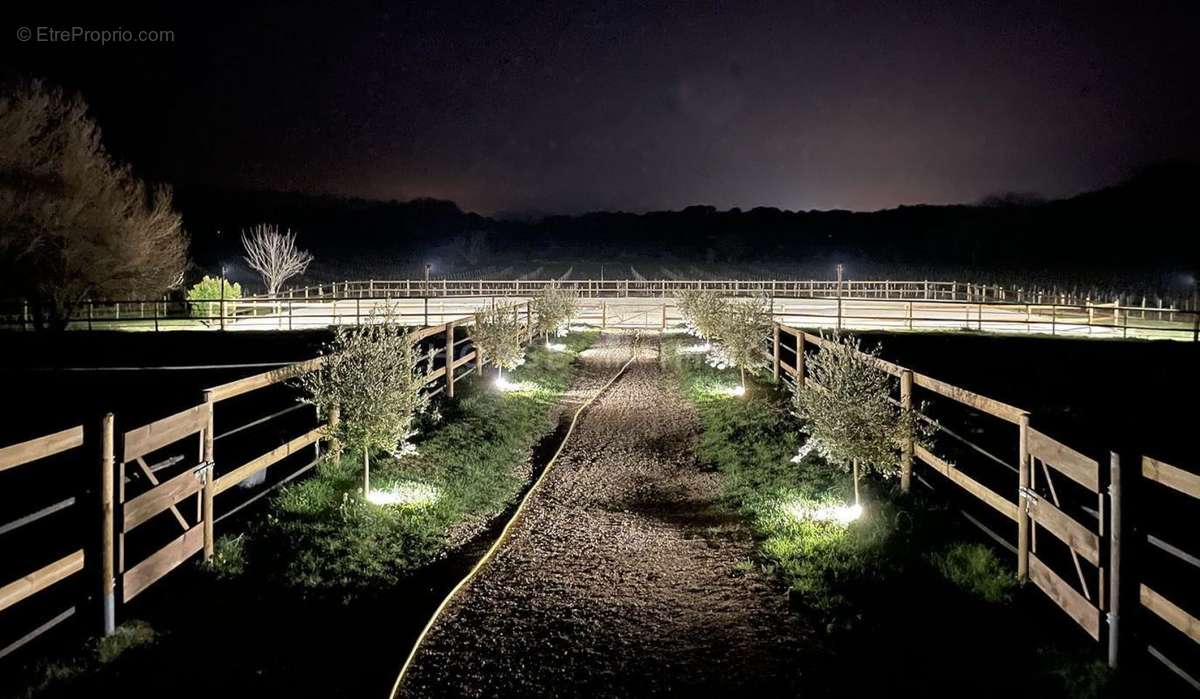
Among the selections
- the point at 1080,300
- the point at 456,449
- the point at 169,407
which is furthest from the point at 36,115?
the point at 1080,300

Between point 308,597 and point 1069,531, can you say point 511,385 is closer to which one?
point 308,597

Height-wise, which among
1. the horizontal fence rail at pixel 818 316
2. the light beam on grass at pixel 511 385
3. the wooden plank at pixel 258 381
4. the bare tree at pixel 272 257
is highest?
the bare tree at pixel 272 257

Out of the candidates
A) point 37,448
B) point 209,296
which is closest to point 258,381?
point 37,448

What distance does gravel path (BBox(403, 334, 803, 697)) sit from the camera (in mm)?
4727

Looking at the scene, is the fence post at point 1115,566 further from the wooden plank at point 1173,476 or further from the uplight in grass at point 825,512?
the uplight in grass at point 825,512

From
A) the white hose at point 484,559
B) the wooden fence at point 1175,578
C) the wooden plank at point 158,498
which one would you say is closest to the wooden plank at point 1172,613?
the wooden fence at point 1175,578

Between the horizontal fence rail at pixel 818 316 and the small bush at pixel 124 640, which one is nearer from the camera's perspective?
the small bush at pixel 124 640

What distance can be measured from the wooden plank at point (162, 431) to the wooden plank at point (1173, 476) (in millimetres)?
5724

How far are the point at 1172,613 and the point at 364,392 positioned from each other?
6219 millimetres

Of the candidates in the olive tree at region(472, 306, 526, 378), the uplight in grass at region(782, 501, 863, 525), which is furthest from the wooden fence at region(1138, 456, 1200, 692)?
the olive tree at region(472, 306, 526, 378)

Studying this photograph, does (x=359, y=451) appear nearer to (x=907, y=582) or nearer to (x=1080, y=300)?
Answer: (x=907, y=582)

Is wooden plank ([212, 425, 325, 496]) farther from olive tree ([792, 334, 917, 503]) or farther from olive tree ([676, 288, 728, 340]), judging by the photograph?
olive tree ([676, 288, 728, 340])

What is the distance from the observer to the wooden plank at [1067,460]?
4.86m

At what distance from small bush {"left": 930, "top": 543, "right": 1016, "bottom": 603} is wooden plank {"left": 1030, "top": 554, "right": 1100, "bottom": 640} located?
22 centimetres
